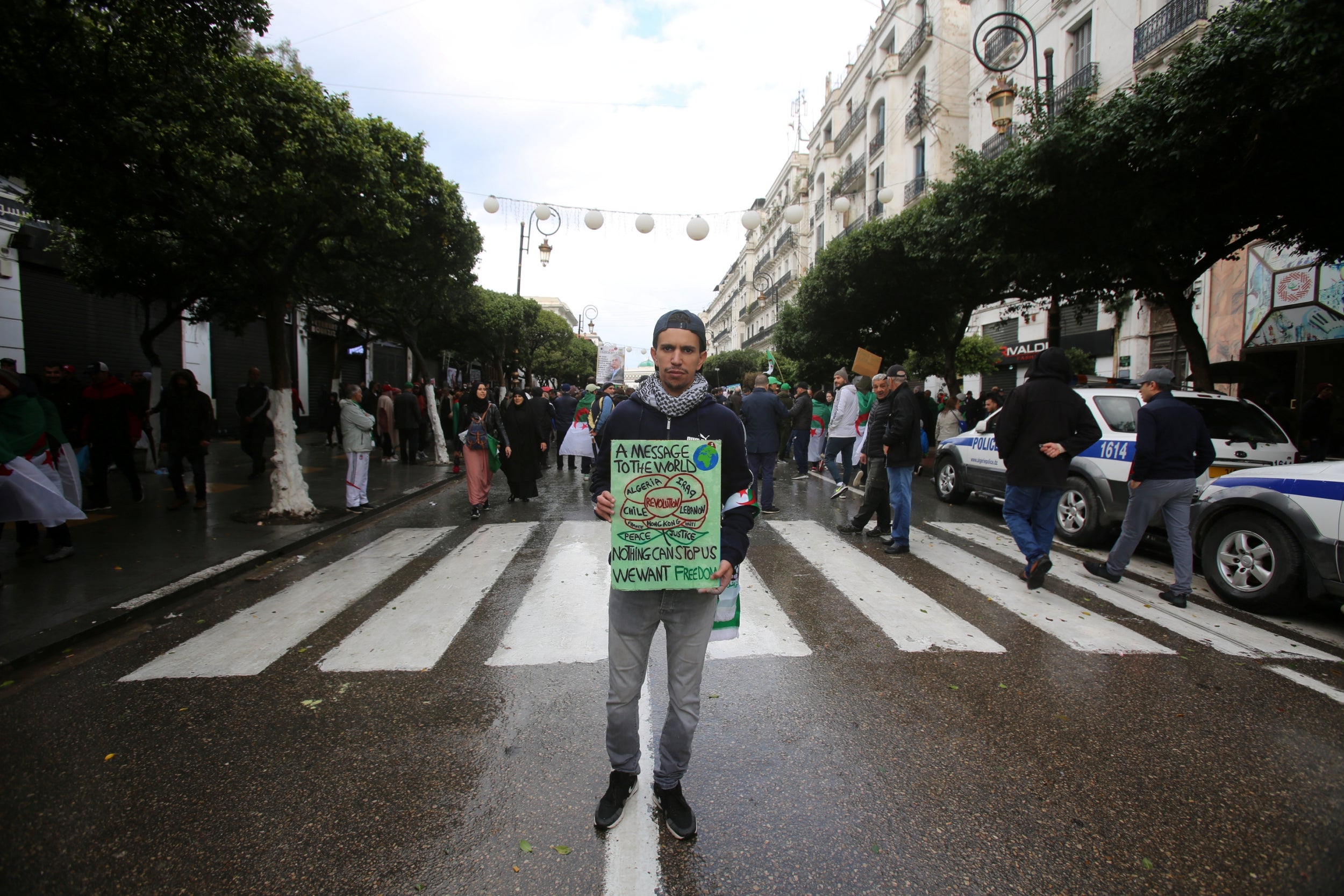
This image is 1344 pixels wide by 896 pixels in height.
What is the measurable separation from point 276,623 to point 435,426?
1100cm

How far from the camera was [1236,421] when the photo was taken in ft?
22.2

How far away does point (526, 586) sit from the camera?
18.9 ft

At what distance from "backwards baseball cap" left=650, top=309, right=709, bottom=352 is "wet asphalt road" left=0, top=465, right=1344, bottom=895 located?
182cm

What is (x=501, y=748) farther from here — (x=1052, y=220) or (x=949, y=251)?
(x=949, y=251)

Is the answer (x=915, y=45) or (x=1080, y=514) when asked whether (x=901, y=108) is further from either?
(x=1080, y=514)

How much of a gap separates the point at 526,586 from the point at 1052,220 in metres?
9.47

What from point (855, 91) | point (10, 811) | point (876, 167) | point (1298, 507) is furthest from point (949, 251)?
point (855, 91)

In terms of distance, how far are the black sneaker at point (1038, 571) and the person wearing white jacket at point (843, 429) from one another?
16.7 ft

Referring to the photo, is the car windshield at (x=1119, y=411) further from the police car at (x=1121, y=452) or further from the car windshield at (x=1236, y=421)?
the car windshield at (x=1236, y=421)

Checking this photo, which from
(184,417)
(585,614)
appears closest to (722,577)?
(585,614)

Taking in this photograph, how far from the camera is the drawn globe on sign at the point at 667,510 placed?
244 centimetres

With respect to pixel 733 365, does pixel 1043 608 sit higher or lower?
lower

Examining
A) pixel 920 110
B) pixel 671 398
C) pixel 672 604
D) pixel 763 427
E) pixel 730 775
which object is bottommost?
pixel 730 775

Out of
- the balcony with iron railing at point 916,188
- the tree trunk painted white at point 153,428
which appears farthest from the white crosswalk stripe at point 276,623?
the balcony with iron railing at point 916,188
